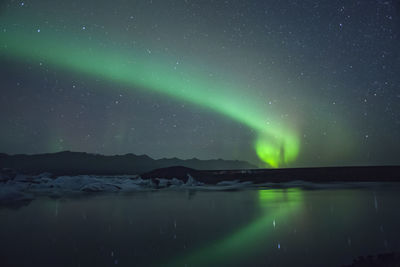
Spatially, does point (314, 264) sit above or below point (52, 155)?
below

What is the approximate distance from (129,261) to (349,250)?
5325 mm

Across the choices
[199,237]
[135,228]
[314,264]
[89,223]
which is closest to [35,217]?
[89,223]

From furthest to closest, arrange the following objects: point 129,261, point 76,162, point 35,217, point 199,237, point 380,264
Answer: point 76,162
point 35,217
point 199,237
point 129,261
point 380,264

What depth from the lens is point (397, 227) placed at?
880cm

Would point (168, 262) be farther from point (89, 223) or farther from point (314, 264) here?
point (89, 223)

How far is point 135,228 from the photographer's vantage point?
9.81 m

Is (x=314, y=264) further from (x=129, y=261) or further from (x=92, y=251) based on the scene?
(x=92, y=251)

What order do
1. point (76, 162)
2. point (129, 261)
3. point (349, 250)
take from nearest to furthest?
1. point (129, 261)
2. point (349, 250)
3. point (76, 162)

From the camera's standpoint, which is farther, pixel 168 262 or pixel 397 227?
pixel 397 227

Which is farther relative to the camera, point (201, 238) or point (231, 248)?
point (201, 238)

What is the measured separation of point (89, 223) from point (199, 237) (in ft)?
17.1

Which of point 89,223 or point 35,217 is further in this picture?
point 35,217

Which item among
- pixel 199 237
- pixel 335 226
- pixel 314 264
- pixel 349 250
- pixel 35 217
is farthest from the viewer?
pixel 35 217

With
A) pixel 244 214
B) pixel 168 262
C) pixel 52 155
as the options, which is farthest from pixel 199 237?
pixel 52 155
